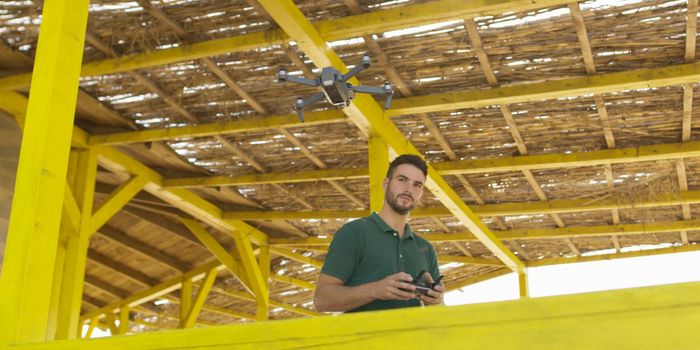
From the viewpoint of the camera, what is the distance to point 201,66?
607 cm

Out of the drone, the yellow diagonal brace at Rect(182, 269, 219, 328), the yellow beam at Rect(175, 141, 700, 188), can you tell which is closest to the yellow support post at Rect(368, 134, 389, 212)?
the yellow beam at Rect(175, 141, 700, 188)

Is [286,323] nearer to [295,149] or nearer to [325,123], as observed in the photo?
[325,123]

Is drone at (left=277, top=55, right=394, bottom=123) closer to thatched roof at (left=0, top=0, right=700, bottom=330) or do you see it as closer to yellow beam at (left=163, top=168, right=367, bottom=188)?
thatched roof at (left=0, top=0, right=700, bottom=330)

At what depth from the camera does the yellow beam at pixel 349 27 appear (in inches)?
179

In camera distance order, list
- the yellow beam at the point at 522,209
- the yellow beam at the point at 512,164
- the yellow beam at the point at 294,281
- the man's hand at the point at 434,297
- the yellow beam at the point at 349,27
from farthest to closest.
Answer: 1. the yellow beam at the point at 294,281
2. the yellow beam at the point at 522,209
3. the yellow beam at the point at 512,164
4. the yellow beam at the point at 349,27
5. the man's hand at the point at 434,297

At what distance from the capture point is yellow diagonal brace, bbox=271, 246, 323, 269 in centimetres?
1030

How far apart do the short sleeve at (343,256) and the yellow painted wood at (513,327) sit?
0.66 meters

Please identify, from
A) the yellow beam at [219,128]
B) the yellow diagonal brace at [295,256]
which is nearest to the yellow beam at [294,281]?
the yellow diagonal brace at [295,256]

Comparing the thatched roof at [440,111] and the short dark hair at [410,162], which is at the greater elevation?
the thatched roof at [440,111]

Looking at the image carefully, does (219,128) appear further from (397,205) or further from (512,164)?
(397,205)

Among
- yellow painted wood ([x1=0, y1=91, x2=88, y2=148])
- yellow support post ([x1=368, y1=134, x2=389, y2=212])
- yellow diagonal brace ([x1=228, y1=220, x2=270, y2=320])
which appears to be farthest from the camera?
yellow diagonal brace ([x1=228, y1=220, x2=270, y2=320])

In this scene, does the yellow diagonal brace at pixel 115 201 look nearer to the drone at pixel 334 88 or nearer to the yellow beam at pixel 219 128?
the yellow beam at pixel 219 128

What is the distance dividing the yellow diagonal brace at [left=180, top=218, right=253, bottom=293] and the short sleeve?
707 cm

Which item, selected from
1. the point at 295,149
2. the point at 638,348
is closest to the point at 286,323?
the point at 638,348
